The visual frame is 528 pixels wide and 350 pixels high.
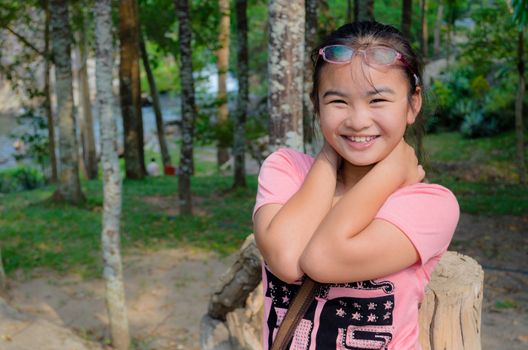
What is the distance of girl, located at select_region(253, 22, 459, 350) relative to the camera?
1.60 metres

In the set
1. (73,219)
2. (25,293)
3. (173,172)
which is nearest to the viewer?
(25,293)

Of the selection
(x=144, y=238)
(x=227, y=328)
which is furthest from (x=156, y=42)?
(x=227, y=328)

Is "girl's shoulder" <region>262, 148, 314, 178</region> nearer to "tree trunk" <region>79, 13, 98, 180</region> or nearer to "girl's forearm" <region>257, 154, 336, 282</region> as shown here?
"girl's forearm" <region>257, 154, 336, 282</region>

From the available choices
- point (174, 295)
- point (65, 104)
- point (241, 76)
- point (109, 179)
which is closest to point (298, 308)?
point (109, 179)

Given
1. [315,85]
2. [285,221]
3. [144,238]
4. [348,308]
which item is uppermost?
[315,85]

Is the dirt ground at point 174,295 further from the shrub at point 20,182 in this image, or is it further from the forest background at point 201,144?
the shrub at point 20,182

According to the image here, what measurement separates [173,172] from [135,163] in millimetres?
3310

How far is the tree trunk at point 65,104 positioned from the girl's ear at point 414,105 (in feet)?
32.1

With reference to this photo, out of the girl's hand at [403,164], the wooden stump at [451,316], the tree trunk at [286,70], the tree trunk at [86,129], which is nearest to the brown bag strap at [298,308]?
the girl's hand at [403,164]

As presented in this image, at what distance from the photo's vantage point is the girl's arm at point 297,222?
5.44ft

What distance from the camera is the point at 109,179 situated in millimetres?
5598

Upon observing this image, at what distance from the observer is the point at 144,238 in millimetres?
9430

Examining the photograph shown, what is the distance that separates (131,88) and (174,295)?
834 cm

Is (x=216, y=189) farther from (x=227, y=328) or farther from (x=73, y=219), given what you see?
(x=227, y=328)
